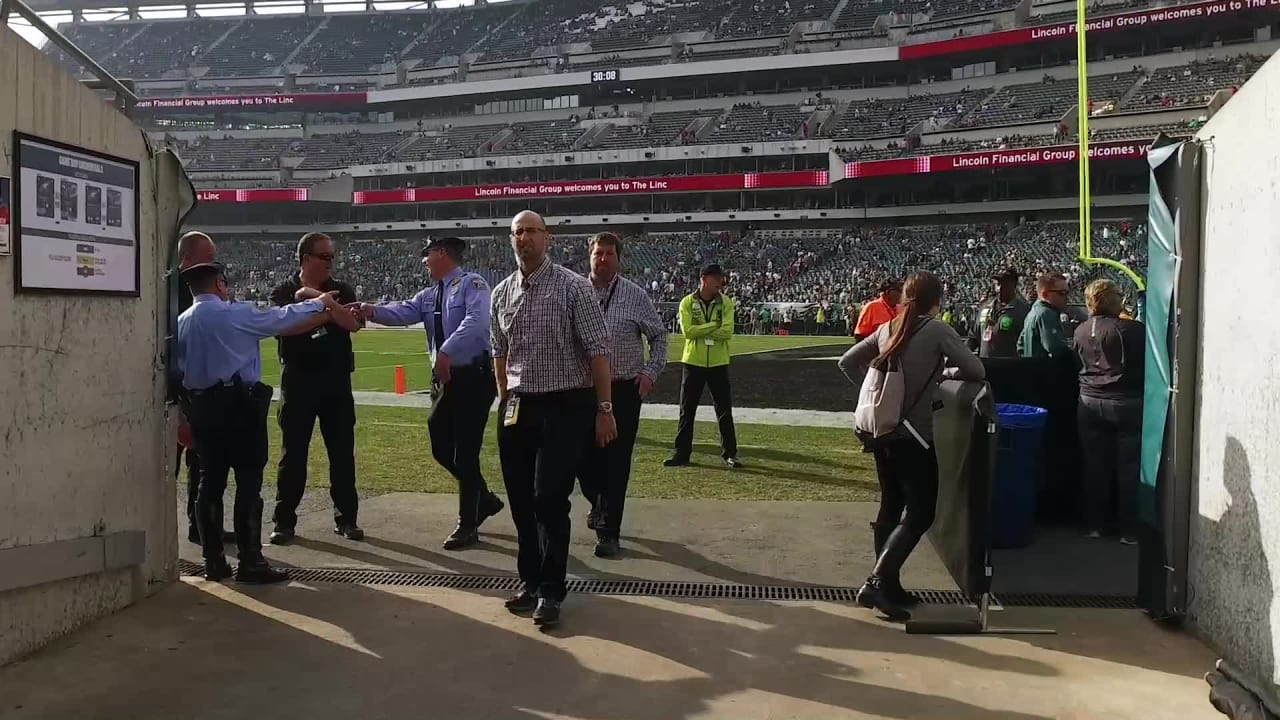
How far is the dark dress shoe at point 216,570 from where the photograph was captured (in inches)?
202

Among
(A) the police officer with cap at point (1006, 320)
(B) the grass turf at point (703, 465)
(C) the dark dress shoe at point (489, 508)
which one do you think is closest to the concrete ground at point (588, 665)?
(C) the dark dress shoe at point (489, 508)

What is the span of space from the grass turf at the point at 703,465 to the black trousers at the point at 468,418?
6.12 feet

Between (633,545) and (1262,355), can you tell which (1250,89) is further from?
(633,545)

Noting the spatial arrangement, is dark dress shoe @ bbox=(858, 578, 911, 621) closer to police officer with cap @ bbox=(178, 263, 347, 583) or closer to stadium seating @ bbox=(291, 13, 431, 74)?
police officer with cap @ bbox=(178, 263, 347, 583)

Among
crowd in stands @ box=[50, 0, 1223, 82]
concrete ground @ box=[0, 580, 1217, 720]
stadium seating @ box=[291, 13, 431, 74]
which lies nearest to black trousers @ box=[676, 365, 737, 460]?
concrete ground @ box=[0, 580, 1217, 720]

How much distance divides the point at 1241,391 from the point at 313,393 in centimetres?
475

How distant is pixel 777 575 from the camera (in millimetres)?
5230

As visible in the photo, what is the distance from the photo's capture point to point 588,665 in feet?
12.8

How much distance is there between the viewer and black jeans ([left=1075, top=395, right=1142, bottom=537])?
19.4ft

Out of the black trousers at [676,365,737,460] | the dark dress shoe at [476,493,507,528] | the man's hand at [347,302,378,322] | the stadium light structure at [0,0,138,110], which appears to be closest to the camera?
the stadium light structure at [0,0,138,110]

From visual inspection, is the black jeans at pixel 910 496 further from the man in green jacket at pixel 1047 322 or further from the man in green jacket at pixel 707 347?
the man in green jacket at pixel 707 347

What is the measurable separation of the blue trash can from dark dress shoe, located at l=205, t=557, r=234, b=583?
437 centimetres

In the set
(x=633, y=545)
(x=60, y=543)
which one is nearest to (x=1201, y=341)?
(x=633, y=545)

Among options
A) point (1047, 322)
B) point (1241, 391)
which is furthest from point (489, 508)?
point (1241, 391)
